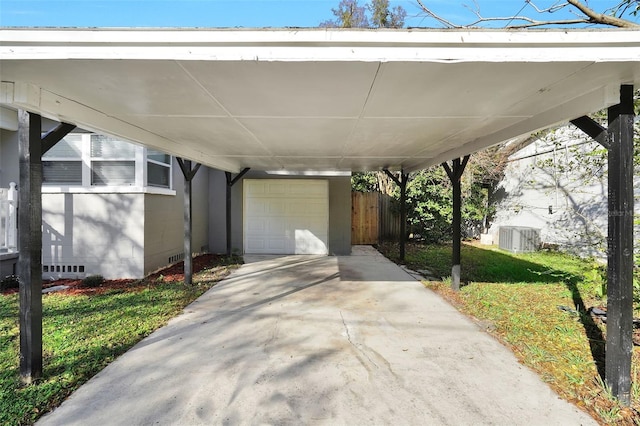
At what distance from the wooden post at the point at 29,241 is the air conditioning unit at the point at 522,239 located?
10.9 m

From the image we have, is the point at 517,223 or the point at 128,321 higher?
the point at 517,223

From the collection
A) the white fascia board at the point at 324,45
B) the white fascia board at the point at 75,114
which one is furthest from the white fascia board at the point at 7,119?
the white fascia board at the point at 324,45

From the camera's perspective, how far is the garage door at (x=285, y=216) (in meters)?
9.34

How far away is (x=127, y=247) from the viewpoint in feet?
19.3

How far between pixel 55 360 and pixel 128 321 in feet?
3.18

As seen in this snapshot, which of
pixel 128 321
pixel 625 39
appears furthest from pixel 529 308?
pixel 128 321

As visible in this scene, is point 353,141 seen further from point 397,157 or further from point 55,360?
point 55,360

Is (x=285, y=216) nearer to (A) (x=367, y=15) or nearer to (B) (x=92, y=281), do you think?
(B) (x=92, y=281)

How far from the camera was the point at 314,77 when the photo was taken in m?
2.21

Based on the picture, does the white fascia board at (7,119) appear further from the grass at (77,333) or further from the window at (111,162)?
the grass at (77,333)

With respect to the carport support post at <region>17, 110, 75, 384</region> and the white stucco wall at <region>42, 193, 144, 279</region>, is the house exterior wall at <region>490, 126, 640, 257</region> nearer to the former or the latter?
the carport support post at <region>17, 110, 75, 384</region>

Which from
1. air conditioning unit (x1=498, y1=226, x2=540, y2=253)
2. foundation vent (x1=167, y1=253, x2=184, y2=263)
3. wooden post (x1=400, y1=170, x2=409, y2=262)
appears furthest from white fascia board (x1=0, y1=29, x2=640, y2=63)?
air conditioning unit (x1=498, y1=226, x2=540, y2=253)

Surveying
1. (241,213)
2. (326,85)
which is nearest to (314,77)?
(326,85)

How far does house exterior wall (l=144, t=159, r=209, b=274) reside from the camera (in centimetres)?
613
